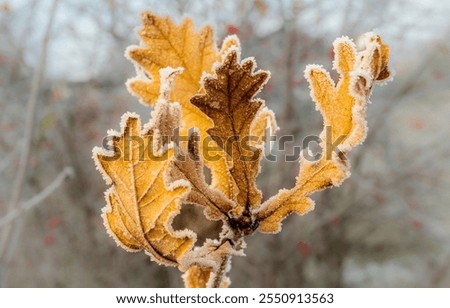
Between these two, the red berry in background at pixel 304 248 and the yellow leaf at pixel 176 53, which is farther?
the red berry in background at pixel 304 248

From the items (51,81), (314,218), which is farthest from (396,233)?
(51,81)

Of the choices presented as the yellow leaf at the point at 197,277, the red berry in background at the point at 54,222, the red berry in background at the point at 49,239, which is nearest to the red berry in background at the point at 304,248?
the red berry in background at the point at 54,222

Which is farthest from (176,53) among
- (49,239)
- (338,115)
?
(49,239)

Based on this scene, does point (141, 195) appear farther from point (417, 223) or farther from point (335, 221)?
point (417, 223)

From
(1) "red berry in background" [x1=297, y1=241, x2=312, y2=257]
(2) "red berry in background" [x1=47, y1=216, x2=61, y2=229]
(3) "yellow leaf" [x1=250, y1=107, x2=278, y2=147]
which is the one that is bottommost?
(3) "yellow leaf" [x1=250, y1=107, x2=278, y2=147]

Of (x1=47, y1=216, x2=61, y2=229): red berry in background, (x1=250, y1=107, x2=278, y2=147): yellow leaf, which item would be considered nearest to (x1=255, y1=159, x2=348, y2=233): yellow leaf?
(x1=250, y1=107, x2=278, y2=147): yellow leaf

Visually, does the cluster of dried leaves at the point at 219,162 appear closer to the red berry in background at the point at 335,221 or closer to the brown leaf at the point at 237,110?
the brown leaf at the point at 237,110

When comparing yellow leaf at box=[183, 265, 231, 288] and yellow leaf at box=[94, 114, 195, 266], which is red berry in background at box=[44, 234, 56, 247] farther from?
yellow leaf at box=[94, 114, 195, 266]

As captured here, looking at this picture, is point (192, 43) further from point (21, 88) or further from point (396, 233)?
point (396, 233)
